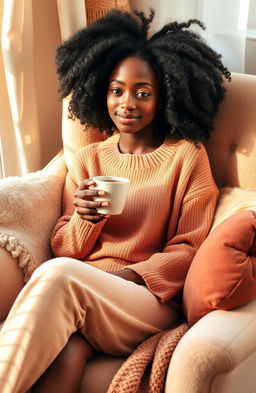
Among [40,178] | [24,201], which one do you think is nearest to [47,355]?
[24,201]

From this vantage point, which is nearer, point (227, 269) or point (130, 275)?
point (227, 269)

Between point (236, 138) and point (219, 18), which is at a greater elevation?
point (219, 18)

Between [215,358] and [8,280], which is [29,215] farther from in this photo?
[215,358]

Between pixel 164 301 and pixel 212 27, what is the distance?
910 millimetres

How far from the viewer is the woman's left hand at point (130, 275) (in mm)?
1459

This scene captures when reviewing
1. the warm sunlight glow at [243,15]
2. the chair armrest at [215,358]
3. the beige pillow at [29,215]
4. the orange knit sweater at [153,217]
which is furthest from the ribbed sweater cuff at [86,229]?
the warm sunlight glow at [243,15]

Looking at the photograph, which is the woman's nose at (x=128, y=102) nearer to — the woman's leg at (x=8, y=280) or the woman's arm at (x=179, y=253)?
the woman's arm at (x=179, y=253)

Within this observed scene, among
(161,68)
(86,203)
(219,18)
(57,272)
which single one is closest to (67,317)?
(57,272)

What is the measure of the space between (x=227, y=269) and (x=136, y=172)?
481 mm

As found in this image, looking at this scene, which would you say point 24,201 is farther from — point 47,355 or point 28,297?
point 47,355

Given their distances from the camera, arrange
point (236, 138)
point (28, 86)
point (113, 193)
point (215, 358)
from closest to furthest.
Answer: point (215, 358)
point (113, 193)
point (236, 138)
point (28, 86)

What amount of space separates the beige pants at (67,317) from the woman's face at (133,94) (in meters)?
0.43

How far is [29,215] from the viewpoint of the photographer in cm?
163

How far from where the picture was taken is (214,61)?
5.45 feet
